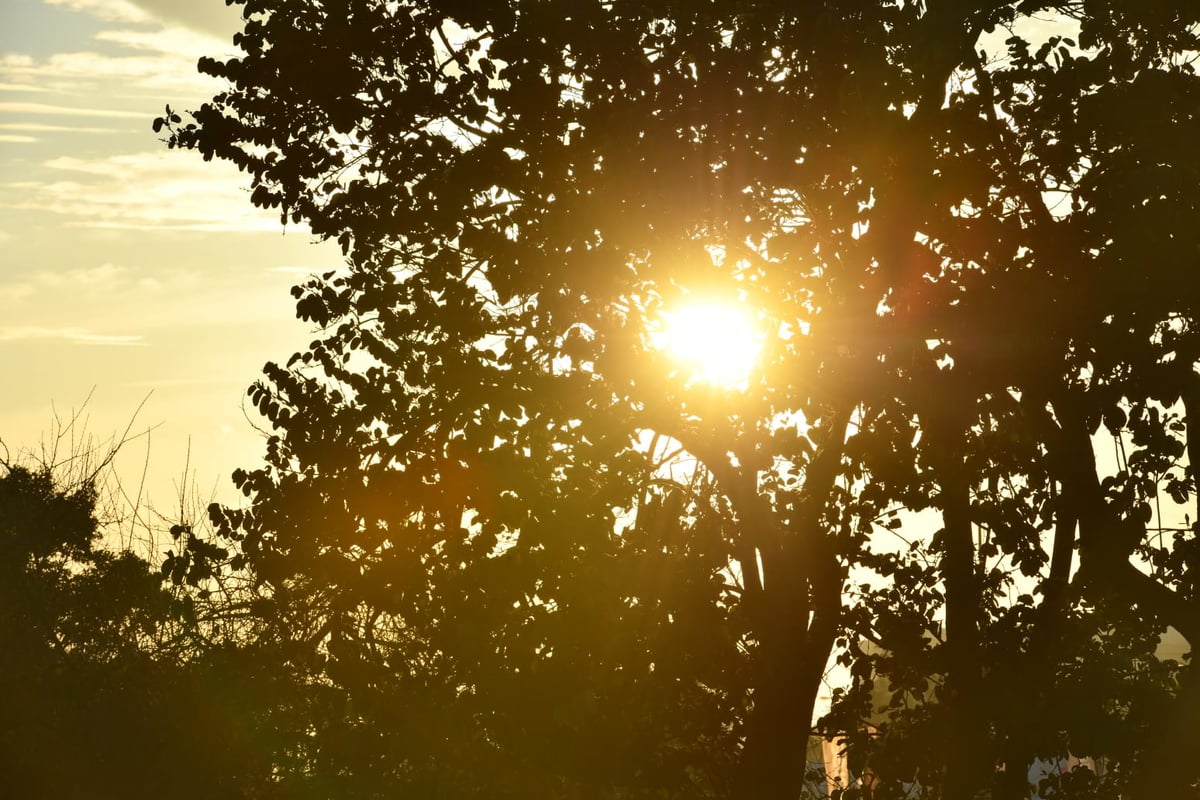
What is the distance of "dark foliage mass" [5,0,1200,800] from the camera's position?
422 inches

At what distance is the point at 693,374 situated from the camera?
39.3 feet

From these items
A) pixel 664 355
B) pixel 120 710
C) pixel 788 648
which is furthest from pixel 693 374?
pixel 120 710

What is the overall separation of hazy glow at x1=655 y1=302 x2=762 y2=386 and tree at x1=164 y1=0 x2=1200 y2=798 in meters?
0.14

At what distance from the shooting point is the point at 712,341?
1185 cm

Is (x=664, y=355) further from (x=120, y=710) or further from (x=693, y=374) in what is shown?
(x=120, y=710)

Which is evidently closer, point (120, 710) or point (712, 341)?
point (712, 341)

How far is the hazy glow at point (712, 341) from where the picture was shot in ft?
38.5

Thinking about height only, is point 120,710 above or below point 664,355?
below

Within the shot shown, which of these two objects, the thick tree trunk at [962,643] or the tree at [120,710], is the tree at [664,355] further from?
the tree at [120,710]

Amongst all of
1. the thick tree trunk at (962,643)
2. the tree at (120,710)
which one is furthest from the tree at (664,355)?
the tree at (120,710)

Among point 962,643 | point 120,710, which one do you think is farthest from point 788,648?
point 120,710

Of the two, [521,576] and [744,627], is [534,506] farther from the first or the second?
[744,627]

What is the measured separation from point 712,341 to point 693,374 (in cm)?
40

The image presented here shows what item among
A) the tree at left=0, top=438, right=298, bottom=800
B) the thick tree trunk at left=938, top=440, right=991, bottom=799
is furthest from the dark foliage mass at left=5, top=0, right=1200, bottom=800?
the tree at left=0, top=438, right=298, bottom=800
